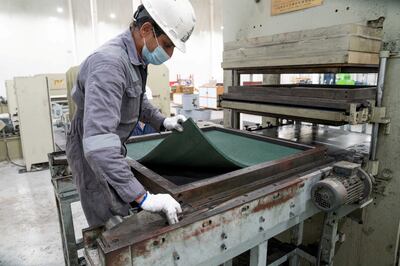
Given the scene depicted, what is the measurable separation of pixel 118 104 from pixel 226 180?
0.44 m

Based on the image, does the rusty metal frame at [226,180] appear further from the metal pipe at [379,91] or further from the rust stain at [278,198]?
the metal pipe at [379,91]

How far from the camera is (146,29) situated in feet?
3.53

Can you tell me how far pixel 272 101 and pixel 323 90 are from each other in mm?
292

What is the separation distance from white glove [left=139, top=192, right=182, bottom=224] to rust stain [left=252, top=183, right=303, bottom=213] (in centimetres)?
26

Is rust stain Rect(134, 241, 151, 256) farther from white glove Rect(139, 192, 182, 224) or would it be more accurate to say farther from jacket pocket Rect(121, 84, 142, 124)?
jacket pocket Rect(121, 84, 142, 124)

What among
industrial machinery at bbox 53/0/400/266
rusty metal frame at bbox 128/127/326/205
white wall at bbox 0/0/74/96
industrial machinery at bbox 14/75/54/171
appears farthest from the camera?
white wall at bbox 0/0/74/96

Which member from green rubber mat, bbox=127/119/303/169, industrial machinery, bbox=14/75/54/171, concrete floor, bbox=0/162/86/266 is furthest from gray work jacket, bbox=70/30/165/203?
industrial machinery, bbox=14/75/54/171

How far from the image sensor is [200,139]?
1.04m

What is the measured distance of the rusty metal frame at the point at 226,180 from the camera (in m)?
0.91

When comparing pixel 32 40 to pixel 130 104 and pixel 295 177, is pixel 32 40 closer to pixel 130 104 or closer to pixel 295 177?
pixel 130 104

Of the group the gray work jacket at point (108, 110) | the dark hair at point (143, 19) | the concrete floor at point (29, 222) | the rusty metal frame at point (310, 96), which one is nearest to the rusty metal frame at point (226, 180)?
the gray work jacket at point (108, 110)

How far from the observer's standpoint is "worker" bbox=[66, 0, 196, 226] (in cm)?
85

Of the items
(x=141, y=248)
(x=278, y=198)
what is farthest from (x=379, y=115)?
(x=141, y=248)

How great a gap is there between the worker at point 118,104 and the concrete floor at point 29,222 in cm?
148
